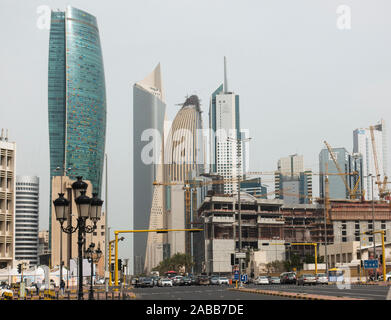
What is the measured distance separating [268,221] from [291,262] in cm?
3310

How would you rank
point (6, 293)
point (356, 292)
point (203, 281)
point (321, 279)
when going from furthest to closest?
point (203, 281)
point (321, 279)
point (6, 293)
point (356, 292)

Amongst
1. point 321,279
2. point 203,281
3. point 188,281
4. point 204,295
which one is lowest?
point 188,281

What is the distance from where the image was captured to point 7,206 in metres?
92.9

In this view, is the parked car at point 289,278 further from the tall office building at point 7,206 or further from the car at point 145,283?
the tall office building at point 7,206

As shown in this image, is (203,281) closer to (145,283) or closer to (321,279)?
(145,283)

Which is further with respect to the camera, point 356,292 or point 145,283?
point 145,283

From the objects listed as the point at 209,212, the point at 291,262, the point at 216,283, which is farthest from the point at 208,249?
A: the point at 216,283

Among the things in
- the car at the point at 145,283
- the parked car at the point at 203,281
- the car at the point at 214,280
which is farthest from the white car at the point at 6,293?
the car at the point at 214,280

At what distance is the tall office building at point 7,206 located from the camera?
9056 centimetres

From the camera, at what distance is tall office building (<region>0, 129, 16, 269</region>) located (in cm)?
9056

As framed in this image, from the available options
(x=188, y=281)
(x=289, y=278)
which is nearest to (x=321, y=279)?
(x=289, y=278)
